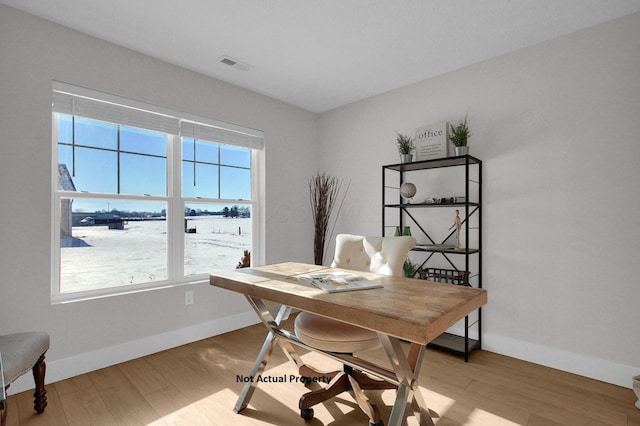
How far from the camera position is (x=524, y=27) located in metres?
2.32

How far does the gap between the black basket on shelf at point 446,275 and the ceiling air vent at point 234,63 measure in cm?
240

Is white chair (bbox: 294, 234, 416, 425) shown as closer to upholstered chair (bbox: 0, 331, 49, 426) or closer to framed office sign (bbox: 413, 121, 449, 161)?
framed office sign (bbox: 413, 121, 449, 161)

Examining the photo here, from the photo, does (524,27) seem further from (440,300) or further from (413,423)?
(413,423)

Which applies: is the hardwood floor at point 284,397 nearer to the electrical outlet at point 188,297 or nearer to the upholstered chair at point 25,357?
the upholstered chair at point 25,357

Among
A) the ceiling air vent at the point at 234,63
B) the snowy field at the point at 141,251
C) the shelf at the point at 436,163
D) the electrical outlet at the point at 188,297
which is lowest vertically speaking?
the electrical outlet at the point at 188,297

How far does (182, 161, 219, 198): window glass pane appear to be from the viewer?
3053mm

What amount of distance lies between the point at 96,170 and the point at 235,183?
1.24 meters

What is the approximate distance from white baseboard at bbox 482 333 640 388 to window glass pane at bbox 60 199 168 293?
291 centimetres

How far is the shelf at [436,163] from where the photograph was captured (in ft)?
8.79

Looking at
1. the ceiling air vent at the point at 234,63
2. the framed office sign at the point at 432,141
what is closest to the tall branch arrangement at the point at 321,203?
the framed office sign at the point at 432,141

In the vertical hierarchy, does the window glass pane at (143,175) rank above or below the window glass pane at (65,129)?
below

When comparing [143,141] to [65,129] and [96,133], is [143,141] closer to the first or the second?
[96,133]

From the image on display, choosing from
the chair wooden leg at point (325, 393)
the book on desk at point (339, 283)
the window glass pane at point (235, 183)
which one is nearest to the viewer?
the book on desk at point (339, 283)

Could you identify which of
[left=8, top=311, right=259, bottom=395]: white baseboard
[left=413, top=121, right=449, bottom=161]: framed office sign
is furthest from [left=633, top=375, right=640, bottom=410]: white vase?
[left=8, top=311, right=259, bottom=395]: white baseboard
